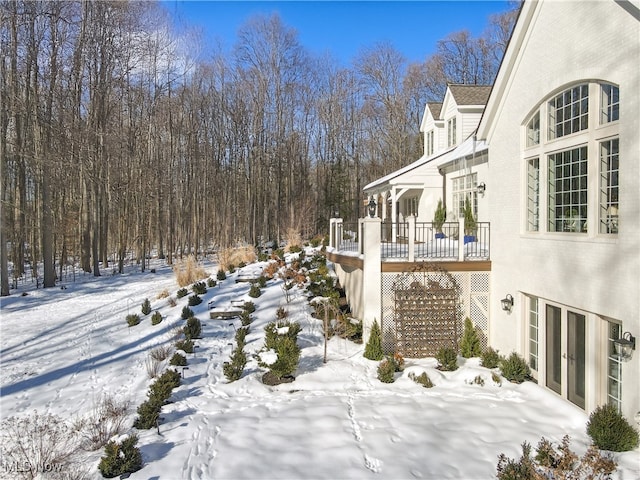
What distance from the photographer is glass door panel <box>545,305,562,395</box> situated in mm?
7582


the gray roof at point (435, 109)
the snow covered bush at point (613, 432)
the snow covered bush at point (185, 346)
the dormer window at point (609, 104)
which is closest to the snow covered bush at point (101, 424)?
the snow covered bush at point (185, 346)

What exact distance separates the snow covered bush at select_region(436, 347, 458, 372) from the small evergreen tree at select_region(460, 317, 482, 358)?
2.01 feet

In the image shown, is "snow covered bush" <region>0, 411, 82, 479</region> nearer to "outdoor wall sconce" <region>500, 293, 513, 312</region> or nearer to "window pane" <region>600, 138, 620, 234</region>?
"window pane" <region>600, 138, 620, 234</region>

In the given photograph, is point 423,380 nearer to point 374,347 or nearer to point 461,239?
point 374,347

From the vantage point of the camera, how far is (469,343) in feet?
31.8

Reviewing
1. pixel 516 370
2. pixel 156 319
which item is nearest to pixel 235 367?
pixel 156 319

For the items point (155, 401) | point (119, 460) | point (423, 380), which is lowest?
point (423, 380)

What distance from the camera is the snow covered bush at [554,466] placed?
4.75 meters

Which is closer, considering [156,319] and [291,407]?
[291,407]

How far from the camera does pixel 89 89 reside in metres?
22.5

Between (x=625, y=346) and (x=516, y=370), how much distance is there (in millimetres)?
2770

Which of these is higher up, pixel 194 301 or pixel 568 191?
pixel 568 191

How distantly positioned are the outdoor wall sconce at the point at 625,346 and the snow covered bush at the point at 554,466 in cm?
134

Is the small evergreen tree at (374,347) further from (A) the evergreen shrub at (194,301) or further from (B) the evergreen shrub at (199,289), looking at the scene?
(B) the evergreen shrub at (199,289)
